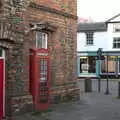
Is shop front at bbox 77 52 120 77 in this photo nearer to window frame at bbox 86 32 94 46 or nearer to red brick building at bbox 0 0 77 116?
window frame at bbox 86 32 94 46

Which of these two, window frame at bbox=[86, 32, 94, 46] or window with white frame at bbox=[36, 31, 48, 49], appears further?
window frame at bbox=[86, 32, 94, 46]

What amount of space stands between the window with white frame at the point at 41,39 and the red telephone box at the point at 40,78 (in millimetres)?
895

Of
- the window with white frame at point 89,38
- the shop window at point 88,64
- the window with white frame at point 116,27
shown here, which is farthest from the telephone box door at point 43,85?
the shop window at point 88,64

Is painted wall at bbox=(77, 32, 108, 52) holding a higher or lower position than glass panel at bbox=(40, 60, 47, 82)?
higher

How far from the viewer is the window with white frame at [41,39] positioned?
57.8 ft

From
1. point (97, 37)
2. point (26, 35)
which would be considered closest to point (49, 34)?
point (26, 35)

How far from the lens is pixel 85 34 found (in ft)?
185

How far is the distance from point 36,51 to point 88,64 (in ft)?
135

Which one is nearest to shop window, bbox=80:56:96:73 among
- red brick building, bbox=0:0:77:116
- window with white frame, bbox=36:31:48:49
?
red brick building, bbox=0:0:77:116

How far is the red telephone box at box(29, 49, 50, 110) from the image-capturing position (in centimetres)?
1638

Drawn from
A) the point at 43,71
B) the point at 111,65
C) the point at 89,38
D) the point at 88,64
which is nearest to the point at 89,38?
the point at 89,38

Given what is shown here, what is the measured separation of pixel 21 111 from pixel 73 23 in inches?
269

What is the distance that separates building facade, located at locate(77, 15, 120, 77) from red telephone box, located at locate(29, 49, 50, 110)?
37193mm

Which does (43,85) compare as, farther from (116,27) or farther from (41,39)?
(116,27)
